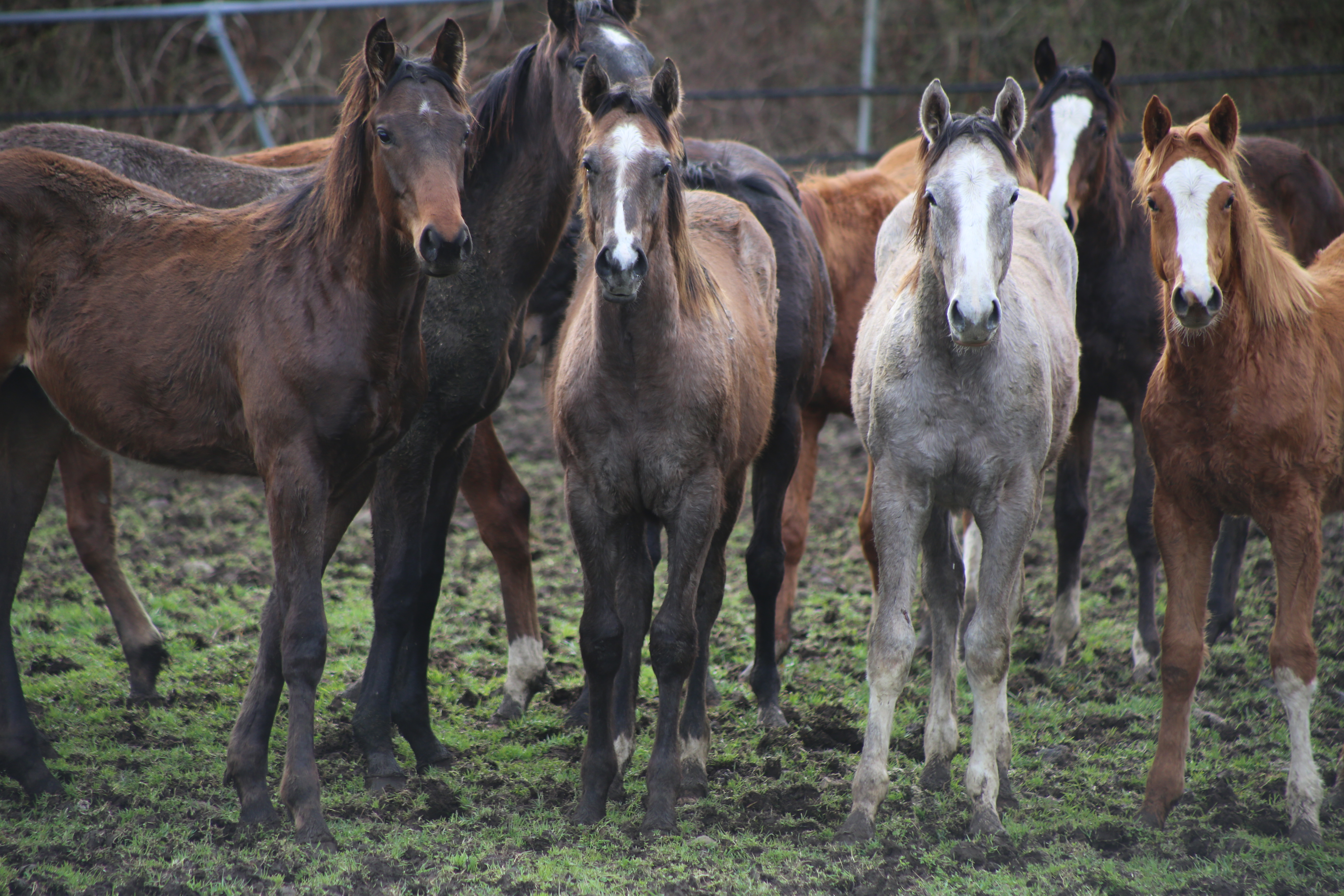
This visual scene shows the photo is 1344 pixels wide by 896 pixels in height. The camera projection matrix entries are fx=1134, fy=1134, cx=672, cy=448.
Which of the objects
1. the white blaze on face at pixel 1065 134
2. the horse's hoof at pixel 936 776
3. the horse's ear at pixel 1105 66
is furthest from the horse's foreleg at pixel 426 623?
the horse's ear at pixel 1105 66

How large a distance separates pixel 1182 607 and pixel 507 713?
2595 millimetres

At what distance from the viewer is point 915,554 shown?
3631 mm

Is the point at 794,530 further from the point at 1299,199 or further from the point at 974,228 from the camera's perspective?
the point at 1299,199

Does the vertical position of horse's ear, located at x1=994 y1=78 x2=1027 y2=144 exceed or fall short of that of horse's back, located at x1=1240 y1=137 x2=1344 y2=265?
it falls short

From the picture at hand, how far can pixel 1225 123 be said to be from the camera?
11.8 feet

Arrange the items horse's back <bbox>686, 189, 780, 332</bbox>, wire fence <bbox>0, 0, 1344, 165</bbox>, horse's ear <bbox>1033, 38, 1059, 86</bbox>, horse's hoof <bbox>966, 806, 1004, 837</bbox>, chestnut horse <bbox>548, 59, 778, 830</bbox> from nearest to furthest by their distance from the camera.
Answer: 1. horse's hoof <bbox>966, 806, 1004, 837</bbox>
2. chestnut horse <bbox>548, 59, 778, 830</bbox>
3. horse's back <bbox>686, 189, 780, 332</bbox>
4. horse's ear <bbox>1033, 38, 1059, 86</bbox>
5. wire fence <bbox>0, 0, 1344, 165</bbox>

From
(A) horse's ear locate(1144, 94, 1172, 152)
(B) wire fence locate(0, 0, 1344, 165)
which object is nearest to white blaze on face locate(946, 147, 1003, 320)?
(A) horse's ear locate(1144, 94, 1172, 152)

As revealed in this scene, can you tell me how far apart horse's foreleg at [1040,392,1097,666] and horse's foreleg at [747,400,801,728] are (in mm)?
1386

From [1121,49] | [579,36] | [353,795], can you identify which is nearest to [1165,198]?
[579,36]

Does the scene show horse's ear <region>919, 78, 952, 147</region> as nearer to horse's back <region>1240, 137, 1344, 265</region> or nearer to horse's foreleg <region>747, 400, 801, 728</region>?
horse's foreleg <region>747, 400, 801, 728</region>

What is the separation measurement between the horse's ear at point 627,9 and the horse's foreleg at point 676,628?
7.01 ft

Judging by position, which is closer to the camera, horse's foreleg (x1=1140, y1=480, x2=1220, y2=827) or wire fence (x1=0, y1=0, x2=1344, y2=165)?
horse's foreleg (x1=1140, y1=480, x2=1220, y2=827)

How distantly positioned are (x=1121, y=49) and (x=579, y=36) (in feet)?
25.1

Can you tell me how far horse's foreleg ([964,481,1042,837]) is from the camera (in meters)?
3.49
